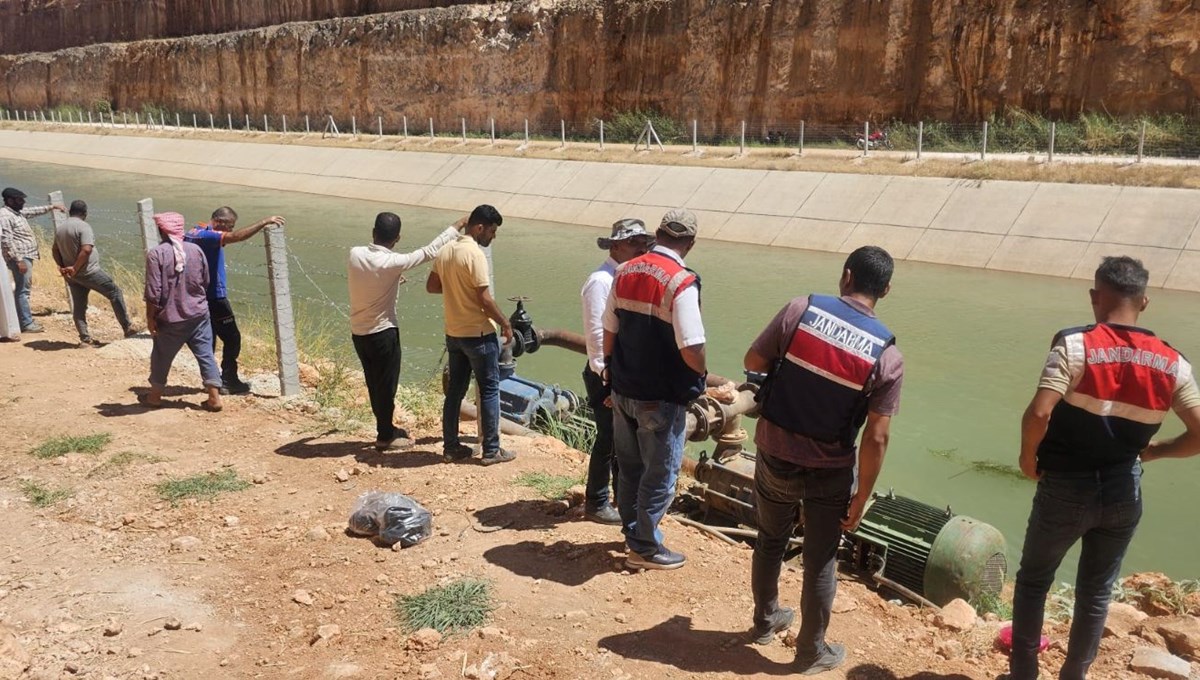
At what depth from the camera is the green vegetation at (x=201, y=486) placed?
6164mm

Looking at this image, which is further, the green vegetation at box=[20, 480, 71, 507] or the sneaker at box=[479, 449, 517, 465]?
the sneaker at box=[479, 449, 517, 465]

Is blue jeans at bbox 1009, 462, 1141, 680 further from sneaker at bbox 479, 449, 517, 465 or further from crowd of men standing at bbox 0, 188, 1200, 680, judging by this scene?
sneaker at bbox 479, 449, 517, 465

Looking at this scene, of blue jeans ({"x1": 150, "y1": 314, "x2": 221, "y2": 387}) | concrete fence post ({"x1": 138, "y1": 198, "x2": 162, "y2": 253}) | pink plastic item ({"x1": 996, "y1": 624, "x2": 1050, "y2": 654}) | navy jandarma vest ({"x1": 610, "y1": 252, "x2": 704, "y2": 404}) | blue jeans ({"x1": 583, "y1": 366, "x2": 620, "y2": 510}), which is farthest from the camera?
concrete fence post ({"x1": 138, "y1": 198, "x2": 162, "y2": 253})

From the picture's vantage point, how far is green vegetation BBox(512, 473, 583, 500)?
6242mm

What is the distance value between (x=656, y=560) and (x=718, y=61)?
101 ft

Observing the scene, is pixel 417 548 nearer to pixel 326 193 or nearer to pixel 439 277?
pixel 439 277

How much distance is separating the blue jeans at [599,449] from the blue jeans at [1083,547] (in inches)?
86.6

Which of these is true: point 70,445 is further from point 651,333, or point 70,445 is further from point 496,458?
point 651,333

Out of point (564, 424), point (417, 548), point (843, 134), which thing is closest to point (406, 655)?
point (417, 548)

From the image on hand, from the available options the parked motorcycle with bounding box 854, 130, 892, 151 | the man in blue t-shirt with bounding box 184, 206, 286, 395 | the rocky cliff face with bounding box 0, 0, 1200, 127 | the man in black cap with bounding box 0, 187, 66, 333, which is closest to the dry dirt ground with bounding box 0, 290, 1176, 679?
the man in blue t-shirt with bounding box 184, 206, 286, 395

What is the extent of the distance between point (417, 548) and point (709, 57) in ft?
101

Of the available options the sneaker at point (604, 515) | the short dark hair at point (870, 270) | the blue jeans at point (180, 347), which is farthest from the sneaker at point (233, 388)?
the short dark hair at point (870, 270)

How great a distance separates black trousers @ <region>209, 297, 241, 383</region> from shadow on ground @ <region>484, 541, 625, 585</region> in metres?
4.44

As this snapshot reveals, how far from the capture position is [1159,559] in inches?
275
